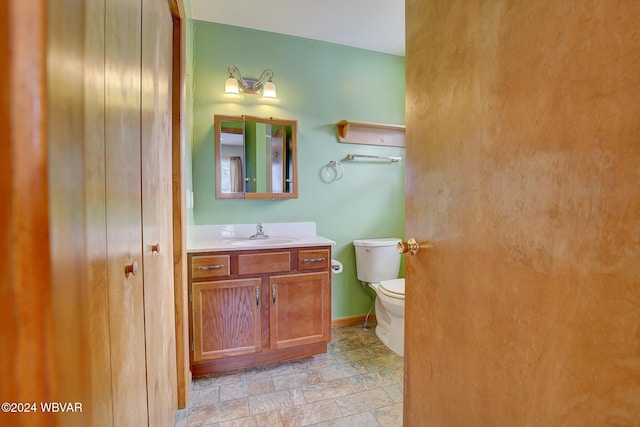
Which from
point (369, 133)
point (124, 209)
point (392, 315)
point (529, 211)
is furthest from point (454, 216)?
point (369, 133)

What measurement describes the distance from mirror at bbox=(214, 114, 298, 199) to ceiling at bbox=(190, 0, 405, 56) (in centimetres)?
73

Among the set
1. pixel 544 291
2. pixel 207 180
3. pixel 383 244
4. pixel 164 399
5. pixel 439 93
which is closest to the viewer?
pixel 544 291

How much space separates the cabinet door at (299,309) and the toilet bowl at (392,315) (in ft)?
1.42

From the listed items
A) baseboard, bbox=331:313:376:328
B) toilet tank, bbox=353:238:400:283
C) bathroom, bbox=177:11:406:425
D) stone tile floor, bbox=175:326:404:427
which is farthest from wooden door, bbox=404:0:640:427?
baseboard, bbox=331:313:376:328

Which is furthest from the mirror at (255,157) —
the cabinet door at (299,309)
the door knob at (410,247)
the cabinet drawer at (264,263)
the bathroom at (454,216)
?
the door knob at (410,247)

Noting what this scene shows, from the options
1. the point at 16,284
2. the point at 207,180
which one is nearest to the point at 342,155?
the point at 207,180

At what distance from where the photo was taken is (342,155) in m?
2.49

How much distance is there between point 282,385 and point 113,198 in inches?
62.9

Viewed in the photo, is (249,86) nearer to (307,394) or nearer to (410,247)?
(410,247)

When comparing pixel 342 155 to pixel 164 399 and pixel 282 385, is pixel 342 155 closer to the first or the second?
pixel 282 385

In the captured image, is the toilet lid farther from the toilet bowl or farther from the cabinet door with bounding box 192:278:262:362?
the cabinet door with bounding box 192:278:262:362

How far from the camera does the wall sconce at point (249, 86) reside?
2090 mm

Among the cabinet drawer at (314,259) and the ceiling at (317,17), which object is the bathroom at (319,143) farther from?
the cabinet drawer at (314,259)

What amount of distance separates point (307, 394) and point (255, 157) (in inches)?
67.2
